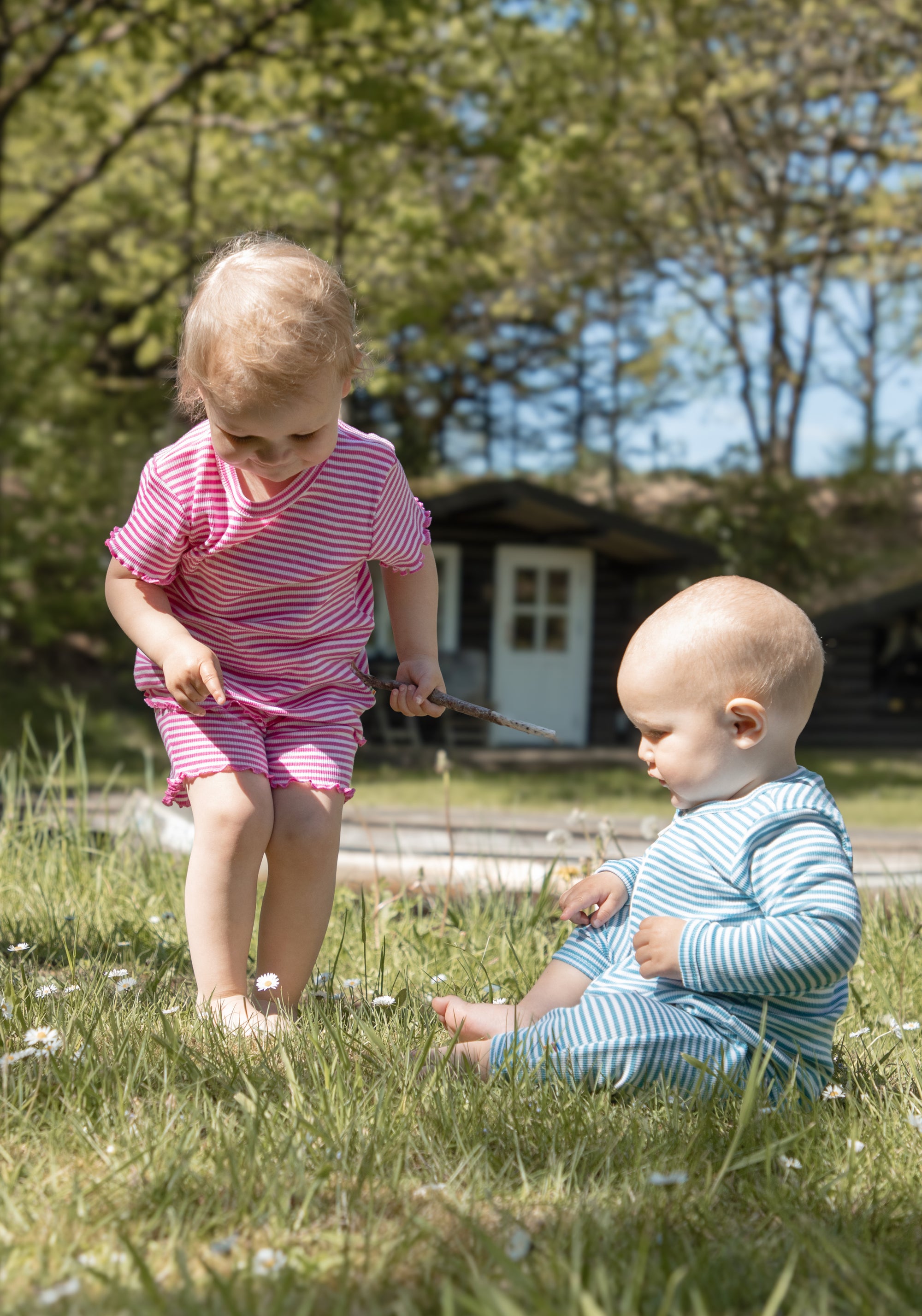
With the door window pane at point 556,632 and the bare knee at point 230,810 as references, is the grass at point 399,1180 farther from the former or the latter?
the door window pane at point 556,632

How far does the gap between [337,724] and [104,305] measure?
20915mm

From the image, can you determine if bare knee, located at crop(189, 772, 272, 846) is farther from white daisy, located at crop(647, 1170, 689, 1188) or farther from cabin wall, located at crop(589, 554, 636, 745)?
cabin wall, located at crop(589, 554, 636, 745)

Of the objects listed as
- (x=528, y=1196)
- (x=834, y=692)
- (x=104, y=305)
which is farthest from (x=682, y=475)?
(x=528, y=1196)

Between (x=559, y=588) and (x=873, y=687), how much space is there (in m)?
5.28

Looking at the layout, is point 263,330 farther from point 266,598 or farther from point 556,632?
point 556,632

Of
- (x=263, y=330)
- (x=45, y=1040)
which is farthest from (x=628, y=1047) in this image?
(x=263, y=330)

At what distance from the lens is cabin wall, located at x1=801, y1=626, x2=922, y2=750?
57.9 ft

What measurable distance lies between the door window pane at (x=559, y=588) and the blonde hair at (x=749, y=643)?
1493 centimetres

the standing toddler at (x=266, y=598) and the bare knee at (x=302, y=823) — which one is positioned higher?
the standing toddler at (x=266, y=598)

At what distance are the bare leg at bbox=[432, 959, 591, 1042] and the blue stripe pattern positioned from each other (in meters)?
0.08

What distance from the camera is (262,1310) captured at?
1051 millimetres

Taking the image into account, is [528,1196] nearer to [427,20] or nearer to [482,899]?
[482,899]

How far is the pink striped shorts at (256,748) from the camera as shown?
7.14ft

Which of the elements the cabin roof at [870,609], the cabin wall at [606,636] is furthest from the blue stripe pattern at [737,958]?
the cabin roof at [870,609]
